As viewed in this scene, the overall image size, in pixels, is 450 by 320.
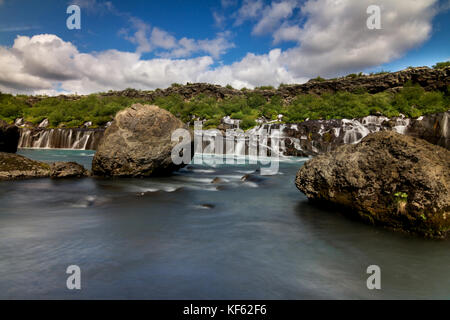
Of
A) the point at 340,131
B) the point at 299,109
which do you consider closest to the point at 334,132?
the point at 340,131

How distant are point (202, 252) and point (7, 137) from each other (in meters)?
14.5

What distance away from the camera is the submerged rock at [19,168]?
895cm

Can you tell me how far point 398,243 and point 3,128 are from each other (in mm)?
16566

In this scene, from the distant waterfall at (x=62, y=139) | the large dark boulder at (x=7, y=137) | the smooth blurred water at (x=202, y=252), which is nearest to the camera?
the smooth blurred water at (x=202, y=252)

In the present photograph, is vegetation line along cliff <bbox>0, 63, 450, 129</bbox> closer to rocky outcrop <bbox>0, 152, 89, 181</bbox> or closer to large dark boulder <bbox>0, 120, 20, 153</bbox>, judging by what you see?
large dark boulder <bbox>0, 120, 20, 153</bbox>

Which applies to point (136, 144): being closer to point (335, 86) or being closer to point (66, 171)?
point (66, 171)

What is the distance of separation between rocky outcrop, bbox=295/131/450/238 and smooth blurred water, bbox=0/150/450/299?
0.29 m

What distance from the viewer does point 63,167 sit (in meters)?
9.55

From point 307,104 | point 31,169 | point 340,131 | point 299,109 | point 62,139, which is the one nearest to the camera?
point 31,169

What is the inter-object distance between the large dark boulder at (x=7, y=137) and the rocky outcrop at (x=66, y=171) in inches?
235

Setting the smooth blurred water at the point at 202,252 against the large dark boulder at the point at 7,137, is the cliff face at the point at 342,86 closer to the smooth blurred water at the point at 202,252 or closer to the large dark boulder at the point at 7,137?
the smooth blurred water at the point at 202,252

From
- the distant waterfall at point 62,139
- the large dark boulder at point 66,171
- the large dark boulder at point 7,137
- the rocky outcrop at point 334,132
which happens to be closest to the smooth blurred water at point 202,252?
the large dark boulder at point 66,171

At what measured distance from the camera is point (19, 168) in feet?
30.5

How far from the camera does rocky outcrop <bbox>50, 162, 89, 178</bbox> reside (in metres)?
9.37
